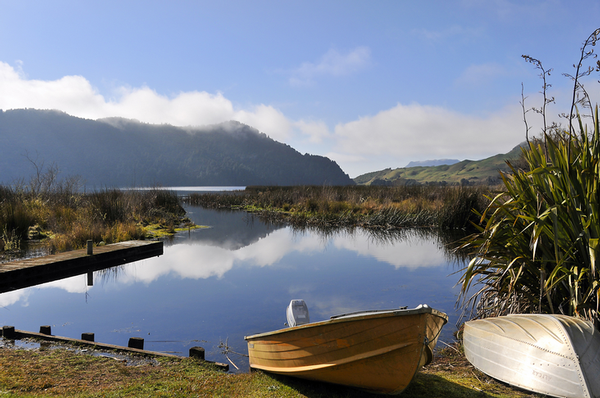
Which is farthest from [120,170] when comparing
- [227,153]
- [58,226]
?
[58,226]

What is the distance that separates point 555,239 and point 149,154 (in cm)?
16514

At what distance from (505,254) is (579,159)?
137cm

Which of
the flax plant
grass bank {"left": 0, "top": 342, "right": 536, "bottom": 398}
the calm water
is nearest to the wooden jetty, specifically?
the calm water

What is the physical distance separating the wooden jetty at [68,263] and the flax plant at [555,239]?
858cm

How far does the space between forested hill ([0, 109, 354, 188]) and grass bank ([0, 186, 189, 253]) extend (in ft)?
354

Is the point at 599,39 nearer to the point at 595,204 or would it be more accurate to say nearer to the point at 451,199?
the point at 595,204

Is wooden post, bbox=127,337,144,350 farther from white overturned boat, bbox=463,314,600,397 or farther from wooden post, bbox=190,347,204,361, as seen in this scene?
white overturned boat, bbox=463,314,600,397

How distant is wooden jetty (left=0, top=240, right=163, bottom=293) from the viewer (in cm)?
752

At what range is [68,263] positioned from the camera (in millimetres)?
8742

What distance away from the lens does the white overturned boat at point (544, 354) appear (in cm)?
295

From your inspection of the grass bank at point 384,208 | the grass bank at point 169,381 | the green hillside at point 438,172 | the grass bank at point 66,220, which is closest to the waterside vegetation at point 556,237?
the grass bank at point 169,381

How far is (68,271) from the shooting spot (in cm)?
870

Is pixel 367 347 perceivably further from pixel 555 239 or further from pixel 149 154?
pixel 149 154

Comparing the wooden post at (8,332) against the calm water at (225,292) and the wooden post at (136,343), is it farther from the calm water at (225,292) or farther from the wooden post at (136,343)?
the wooden post at (136,343)
